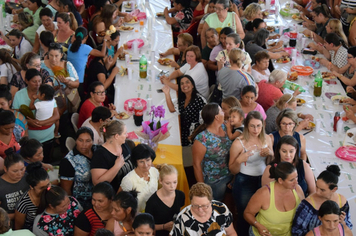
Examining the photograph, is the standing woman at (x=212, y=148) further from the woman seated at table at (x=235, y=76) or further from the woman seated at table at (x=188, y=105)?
the woman seated at table at (x=235, y=76)

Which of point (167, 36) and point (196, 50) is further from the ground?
point (196, 50)

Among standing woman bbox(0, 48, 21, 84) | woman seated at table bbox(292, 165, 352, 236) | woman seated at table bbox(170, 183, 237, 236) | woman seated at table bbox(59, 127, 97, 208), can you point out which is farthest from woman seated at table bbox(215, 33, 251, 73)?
standing woman bbox(0, 48, 21, 84)

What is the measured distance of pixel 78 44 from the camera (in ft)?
21.1

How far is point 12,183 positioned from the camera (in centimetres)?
413

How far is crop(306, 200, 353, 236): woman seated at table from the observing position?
3.52 m

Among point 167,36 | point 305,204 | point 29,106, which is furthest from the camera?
point 167,36

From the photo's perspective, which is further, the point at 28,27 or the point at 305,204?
the point at 28,27

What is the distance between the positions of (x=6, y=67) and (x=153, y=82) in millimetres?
2000

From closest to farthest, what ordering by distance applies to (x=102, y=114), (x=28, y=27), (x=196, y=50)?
(x=102, y=114) < (x=196, y=50) < (x=28, y=27)

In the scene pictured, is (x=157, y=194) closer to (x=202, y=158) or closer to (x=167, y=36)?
(x=202, y=158)

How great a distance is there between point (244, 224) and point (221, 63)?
2.44 m

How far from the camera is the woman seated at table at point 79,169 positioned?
4293mm

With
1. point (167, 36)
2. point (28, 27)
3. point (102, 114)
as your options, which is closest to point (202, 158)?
point (102, 114)

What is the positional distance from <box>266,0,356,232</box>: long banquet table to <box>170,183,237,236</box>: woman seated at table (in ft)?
4.29
